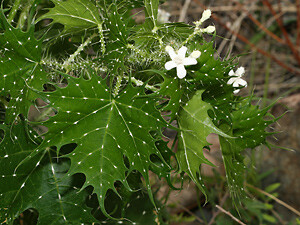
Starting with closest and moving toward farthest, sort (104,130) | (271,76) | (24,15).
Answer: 1. (104,130)
2. (24,15)
3. (271,76)

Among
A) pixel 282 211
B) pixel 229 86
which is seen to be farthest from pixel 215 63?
pixel 282 211

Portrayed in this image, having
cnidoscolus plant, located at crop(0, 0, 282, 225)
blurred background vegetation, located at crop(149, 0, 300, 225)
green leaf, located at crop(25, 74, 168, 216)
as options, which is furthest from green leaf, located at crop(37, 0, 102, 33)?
blurred background vegetation, located at crop(149, 0, 300, 225)

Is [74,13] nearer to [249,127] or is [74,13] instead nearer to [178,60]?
[178,60]

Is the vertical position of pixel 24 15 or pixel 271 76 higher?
pixel 24 15

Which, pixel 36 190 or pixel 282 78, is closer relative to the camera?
pixel 36 190

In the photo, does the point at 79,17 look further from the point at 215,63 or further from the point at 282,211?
the point at 282,211

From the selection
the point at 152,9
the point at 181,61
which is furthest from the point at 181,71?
the point at 152,9

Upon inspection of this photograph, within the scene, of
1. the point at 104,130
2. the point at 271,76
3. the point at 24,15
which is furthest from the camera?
the point at 271,76
